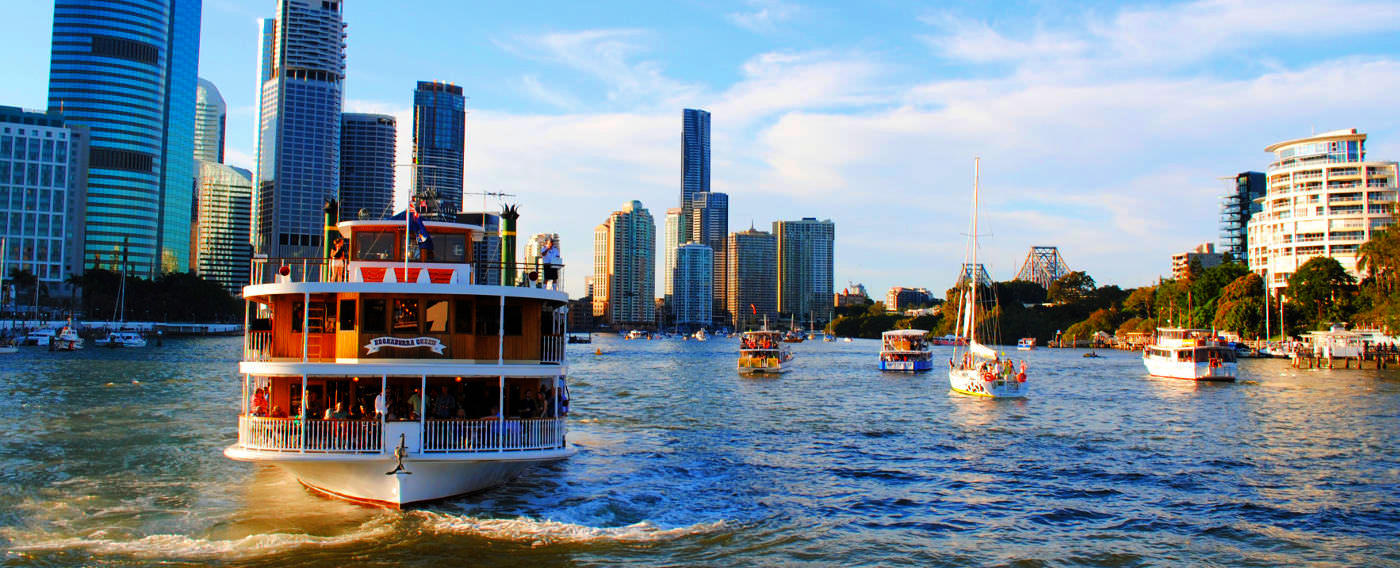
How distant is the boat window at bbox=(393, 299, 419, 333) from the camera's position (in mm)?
Answer: 19812

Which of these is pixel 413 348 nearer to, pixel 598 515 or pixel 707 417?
pixel 598 515

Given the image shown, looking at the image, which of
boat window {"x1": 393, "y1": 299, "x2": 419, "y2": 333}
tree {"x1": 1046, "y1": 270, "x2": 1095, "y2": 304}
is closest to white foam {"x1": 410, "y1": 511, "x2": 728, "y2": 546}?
boat window {"x1": 393, "y1": 299, "x2": 419, "y2": 333}

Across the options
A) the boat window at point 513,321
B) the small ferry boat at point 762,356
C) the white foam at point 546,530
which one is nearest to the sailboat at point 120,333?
the small ferry boat at point 762,356

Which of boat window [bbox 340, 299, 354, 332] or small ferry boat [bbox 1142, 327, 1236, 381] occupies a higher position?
boat window [bbox 340, 299, 354, 332]

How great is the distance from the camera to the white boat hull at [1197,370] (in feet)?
211

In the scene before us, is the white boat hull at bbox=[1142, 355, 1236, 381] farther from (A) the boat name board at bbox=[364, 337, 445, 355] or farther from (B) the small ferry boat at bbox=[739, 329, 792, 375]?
(A) the boat name board at bbox=[364, 337, 445, 355]

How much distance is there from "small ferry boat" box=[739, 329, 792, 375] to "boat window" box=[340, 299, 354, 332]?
58319 mm

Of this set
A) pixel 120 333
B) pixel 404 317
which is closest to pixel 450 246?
pixel 404 317

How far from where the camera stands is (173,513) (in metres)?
20.7

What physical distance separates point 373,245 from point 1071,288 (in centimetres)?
19205

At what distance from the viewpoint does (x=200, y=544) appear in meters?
18.0

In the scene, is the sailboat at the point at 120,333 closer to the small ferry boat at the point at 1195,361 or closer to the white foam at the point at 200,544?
the white foam at the point at 200,544

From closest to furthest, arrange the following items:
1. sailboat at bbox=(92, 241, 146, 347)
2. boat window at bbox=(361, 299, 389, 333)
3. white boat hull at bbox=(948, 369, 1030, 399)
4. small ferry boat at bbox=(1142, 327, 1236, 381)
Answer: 1. boat window at bbox=(361, 299, 389, 333)
2. white boat hull at bbox=(948, 369, 1030, 399)
3. small ferry boat at bbox=(1142, 327, 1236, 381)
4. sailboat at bbox=(92, 241, 146, 347)

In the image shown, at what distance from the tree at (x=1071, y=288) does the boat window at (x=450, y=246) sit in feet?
602
